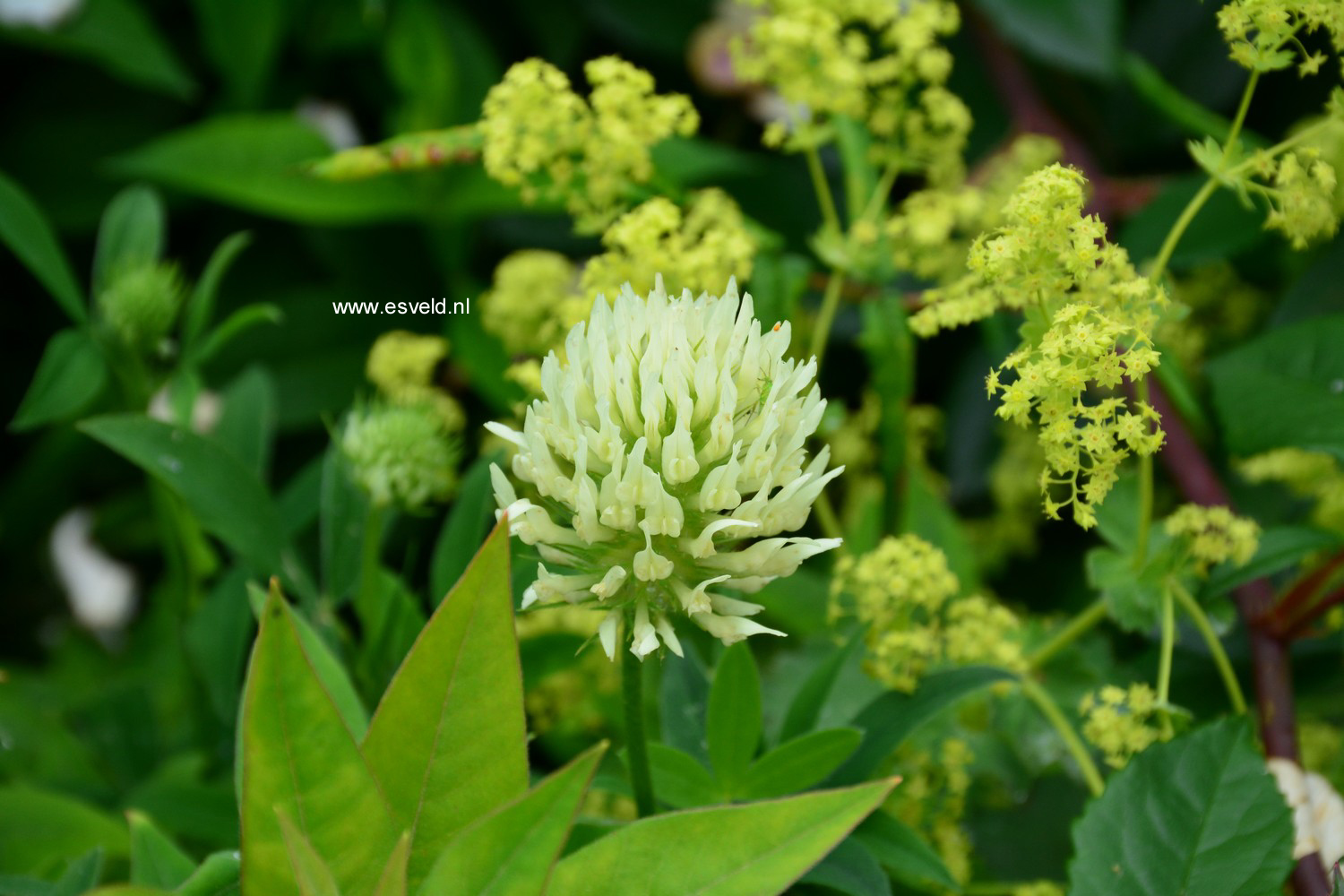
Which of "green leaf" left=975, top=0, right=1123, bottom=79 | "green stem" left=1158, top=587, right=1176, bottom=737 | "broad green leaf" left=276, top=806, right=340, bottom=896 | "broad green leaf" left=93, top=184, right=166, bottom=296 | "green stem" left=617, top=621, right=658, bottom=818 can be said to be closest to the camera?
"broad green leaf" left=276, top=806, right=340, bottom=896

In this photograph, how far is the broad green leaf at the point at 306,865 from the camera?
0.40 meters

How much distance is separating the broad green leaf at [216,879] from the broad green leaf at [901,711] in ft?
1.01

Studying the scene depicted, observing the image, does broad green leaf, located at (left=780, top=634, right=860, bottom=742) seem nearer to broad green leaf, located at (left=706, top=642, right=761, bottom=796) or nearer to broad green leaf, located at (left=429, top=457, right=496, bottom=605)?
broad green leaf, located at (left=706, top=642, right=761, bottom=796)

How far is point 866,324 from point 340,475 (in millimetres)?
374

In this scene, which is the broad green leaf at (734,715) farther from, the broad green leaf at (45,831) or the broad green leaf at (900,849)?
the broad green leaf at (45,831)

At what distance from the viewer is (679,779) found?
23.8 inches

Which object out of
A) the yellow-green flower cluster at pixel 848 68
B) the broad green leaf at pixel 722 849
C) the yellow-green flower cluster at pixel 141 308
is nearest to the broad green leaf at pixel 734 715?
the broad green leaf at pixel 722 849

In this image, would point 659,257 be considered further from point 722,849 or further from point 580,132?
point 722,849

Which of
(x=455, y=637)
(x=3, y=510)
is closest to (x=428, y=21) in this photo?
(x=3, y=510)

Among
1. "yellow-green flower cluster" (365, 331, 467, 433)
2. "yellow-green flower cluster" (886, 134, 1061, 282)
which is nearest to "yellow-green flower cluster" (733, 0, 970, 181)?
"yellow-green flower cluster" (886, 134, 1061, 282)

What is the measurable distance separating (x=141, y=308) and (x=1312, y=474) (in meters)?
0.86

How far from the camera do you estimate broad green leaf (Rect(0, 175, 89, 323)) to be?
0.81 m

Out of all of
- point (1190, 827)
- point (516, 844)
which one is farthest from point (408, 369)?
point (1190, 827)

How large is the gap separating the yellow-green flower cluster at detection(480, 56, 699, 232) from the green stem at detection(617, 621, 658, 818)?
0.32 metres
